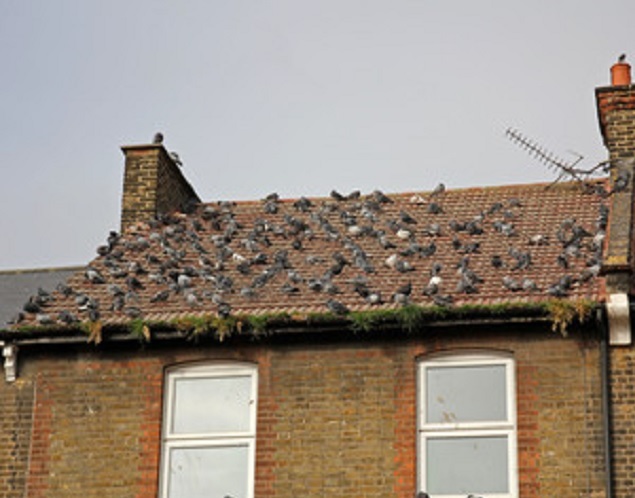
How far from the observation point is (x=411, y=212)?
2281 cm

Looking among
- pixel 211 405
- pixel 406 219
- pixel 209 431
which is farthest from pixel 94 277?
pixel 406 219

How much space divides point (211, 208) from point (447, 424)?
681cm

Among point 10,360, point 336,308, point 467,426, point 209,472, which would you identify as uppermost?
point 336,308

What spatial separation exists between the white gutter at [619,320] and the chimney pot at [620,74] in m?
6.06

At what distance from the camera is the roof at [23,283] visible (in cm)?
2489

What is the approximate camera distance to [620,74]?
23250 millimetres

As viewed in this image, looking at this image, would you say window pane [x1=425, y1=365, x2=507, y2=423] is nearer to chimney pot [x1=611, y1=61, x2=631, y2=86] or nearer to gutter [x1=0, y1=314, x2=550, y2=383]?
gutter [x1=0, y1=314, x2=550, y2=383]

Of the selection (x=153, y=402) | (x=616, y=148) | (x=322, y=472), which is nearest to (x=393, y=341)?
(x=322, y=472)

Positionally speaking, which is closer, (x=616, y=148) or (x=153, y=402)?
(x=153, y=402)

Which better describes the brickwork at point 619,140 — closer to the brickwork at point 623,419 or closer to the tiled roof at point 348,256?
the tiled roof at point 348,256

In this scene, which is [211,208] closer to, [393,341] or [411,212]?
[411,212]

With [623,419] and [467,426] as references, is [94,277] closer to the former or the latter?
[467,426]

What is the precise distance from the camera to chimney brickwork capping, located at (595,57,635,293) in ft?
62.7

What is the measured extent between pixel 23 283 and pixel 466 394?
10264mm
